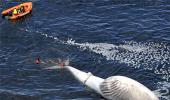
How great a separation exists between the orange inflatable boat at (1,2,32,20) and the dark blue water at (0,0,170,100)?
0.71 metres

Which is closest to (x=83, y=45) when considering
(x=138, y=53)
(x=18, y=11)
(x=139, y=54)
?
(x=138, y=53)

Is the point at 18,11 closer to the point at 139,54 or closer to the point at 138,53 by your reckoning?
the point at 138,53

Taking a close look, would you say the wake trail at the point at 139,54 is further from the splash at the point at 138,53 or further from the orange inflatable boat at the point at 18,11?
the orange inflatable boat at the point at 18,11

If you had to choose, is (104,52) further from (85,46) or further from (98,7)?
(98,7)

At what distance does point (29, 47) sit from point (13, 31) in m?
5.15

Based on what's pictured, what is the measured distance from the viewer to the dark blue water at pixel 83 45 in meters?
32.2

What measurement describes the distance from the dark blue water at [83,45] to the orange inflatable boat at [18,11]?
713mm

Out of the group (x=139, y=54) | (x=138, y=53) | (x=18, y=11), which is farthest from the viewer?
(x=18, y=11)

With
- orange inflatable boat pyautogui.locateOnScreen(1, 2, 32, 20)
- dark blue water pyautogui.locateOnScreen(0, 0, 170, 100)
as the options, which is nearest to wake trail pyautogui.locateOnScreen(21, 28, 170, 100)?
dark blue water pyautogui.locateOnScreen(0, 0, 170, 100)

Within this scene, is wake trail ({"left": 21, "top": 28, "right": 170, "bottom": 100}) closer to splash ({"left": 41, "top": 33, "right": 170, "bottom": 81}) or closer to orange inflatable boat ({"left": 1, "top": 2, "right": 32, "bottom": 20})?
splash ({"left": 41, "top": 33, "right": 170, "bottom": 81})

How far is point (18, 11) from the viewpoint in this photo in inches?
1855

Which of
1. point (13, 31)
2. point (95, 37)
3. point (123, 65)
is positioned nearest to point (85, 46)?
point (95, 37)

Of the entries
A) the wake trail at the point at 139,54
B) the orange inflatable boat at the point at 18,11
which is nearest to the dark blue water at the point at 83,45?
the wake trail at the point at 139,54

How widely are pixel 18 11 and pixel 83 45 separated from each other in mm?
11998
